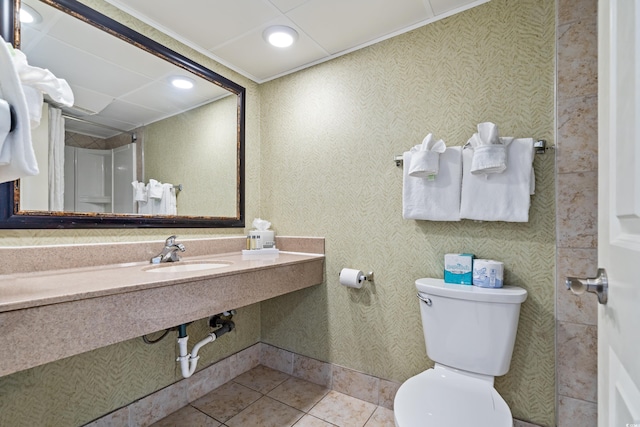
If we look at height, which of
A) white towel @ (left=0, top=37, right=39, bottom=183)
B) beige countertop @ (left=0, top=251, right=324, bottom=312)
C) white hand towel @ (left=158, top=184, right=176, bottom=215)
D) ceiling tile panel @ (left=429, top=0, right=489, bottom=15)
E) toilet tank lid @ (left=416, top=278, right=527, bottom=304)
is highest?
ceiling tile panel @ (left=429, top=0, right=489, bottom=15)

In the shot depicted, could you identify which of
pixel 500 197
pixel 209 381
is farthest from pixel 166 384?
pixel 500 197

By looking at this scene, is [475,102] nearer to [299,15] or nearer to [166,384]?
[299,15]

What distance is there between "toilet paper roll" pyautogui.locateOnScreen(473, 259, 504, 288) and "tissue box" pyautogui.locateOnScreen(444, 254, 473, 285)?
38mm

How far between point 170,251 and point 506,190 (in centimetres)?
165

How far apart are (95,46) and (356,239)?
1634 millimetres

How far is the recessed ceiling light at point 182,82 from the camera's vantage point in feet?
5.61

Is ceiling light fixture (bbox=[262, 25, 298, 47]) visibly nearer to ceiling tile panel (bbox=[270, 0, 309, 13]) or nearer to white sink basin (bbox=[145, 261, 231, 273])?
ceiling tile panel (bbox=[270, 0, 309, 13])

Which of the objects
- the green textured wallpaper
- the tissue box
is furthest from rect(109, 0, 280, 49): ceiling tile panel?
the tissue box

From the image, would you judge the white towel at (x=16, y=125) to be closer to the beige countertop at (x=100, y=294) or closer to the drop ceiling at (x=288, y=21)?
the beige countertop at (x=100, y=294)

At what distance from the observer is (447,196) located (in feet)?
4.68

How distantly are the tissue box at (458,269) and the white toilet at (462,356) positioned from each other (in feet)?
0.13

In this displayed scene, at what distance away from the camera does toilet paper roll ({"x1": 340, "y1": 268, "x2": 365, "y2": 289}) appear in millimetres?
1691

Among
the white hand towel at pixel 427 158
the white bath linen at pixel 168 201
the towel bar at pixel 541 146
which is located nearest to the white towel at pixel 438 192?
the white hand towel at pixel 427 158

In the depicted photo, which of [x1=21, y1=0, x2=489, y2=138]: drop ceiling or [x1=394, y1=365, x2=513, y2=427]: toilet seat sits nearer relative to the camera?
[x1=394, y1=365, x2=513, y2=427]: toilet seat
